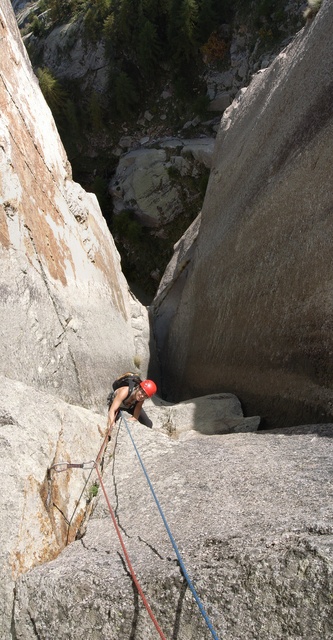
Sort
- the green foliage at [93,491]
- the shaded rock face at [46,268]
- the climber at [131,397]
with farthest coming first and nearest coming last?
the climber at [131,397] < the shaded rock face at [46,268] < the green foliage at [93,491]

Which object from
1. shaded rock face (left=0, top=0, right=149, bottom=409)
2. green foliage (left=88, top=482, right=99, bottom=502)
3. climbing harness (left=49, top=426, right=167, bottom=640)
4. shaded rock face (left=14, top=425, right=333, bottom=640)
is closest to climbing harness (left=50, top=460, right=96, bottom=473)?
climbing harness (left=49, top=426, right=167, bottom=640)

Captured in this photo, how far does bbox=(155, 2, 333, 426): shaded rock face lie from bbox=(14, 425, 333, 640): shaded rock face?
5.43ft

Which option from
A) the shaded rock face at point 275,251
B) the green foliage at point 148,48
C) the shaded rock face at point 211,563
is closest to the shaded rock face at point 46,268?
the shaded rock face at point 275,251

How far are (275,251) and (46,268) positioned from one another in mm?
3158

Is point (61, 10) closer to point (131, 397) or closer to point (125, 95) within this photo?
point (125, 95)

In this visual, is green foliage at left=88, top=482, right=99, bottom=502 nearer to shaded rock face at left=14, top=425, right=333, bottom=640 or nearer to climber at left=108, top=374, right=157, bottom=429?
shaded rock face at left=14, top=425, right=333, bottom=640

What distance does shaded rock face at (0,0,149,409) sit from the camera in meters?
5.50

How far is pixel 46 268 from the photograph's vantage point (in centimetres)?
631

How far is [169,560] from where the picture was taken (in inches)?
121

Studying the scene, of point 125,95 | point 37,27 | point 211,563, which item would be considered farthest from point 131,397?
point 37,27

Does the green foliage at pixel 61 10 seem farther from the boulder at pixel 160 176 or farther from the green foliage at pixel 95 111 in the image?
the boulder at pixel 160 176

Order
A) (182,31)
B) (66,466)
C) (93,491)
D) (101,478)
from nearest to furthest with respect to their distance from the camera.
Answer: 1. (66,466)
2. (93,491)
3. (101,478)
4. (182,31)

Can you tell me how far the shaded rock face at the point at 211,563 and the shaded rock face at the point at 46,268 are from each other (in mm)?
2171

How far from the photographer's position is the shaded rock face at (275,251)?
5.57 metres
